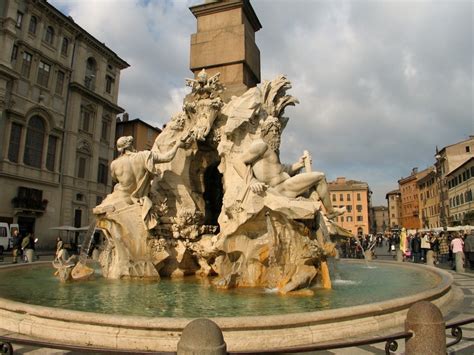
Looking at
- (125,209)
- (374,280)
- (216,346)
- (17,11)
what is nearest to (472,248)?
(374,280)

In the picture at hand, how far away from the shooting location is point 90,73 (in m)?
38.3

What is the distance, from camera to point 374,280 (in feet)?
28.1

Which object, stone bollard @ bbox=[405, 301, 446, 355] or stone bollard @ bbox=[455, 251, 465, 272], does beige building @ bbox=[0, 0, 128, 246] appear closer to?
stone bollard @ bbox=[455, 251, 465, 272]

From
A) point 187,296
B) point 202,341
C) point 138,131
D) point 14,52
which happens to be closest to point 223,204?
point 187,296

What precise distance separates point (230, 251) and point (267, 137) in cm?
272

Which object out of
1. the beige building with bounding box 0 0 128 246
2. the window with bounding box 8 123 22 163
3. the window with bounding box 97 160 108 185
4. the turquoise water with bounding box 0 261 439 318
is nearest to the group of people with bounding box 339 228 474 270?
the turquoise water with bounding box 0 261 439 318

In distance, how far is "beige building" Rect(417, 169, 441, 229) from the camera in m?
62.4

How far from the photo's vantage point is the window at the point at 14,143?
29.5 metres

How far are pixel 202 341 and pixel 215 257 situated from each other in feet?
20.1

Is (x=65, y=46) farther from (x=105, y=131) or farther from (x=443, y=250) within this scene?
(x=443, y=250)

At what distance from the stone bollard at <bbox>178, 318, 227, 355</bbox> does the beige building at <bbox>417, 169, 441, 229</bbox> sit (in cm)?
Result: 6462

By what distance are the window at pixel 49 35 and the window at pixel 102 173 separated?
11.5 m

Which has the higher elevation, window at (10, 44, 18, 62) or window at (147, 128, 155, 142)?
window at (10, 44, 18, 62)

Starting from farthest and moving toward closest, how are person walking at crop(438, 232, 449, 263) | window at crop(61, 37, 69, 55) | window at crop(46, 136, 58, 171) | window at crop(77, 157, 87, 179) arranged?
1. window at crop(77, 157, 87, 179)
2. window at crop(61, 37, 69, 55)
3. window at crop(46, 136, 58, 171)
4. person walking at crop(438, 232, 449, 263)
